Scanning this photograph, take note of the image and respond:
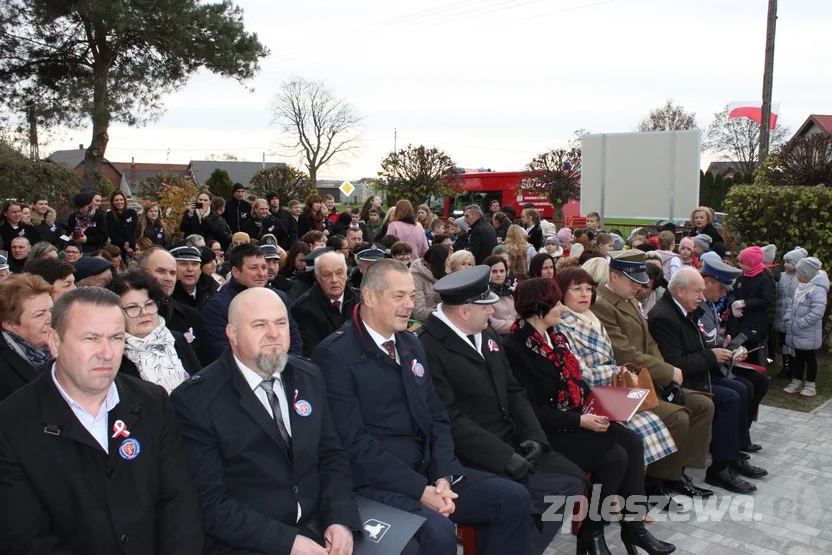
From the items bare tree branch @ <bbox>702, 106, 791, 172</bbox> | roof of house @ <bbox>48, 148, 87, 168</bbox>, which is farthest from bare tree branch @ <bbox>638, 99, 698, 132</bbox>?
roof of house @ <bbox>48, 148, 87, 168</bbox>

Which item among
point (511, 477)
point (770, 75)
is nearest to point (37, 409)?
point (511, 477)

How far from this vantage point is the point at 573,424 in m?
4.49

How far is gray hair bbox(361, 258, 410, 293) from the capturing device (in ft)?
12.6

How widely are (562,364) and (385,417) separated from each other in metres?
1.44

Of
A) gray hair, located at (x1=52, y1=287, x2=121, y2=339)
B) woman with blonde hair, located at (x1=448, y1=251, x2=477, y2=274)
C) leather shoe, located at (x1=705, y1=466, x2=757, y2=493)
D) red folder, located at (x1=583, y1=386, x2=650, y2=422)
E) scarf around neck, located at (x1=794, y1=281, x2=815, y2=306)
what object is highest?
gray hair, located at (x1=52, y1=287, x2=121, y2=339)

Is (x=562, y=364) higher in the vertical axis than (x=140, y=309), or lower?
lower

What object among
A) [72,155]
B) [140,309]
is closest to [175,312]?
[140,309]

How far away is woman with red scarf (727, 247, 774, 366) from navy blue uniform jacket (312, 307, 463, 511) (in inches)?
208

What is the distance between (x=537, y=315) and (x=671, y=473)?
71.7 inches

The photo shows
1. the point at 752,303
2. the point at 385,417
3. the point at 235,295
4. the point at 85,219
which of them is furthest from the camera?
the point at 85,219

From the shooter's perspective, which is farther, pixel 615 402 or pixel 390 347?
pixel 615 402

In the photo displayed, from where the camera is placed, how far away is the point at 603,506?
4445mm

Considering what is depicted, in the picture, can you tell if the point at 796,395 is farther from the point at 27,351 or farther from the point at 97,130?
the point at 97,130

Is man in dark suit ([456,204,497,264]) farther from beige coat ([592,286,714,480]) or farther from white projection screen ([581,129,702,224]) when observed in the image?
white projection screen ([581,129,702,224])
